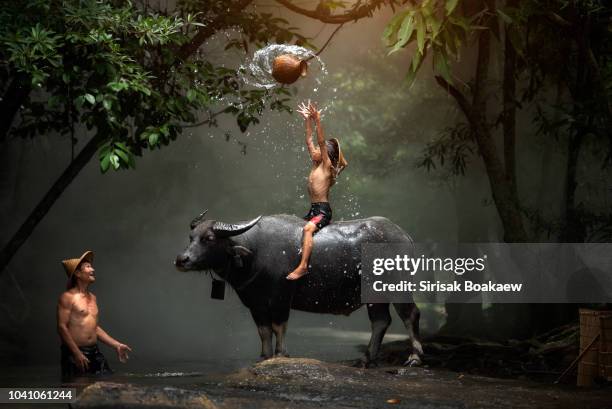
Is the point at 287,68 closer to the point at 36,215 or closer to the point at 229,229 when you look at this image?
the point at 229,229

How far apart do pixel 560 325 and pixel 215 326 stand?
994 cm

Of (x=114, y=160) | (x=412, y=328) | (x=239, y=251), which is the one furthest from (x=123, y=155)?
(x=412, y=328)

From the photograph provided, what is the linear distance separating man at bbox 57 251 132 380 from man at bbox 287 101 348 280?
204cm

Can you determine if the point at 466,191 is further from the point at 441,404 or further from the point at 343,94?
the point at 441,404

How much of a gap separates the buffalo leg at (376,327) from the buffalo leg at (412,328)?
0.59 ft

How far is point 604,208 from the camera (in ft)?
53.7

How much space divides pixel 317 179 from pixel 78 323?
9.05 feet

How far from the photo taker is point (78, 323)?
7543 millimetres

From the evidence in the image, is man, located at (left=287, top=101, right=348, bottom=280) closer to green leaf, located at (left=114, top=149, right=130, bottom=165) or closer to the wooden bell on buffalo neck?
the wooden bell on buffalo neck

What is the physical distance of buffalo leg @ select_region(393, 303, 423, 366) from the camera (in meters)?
8.88

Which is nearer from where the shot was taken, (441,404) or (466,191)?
(441,404)

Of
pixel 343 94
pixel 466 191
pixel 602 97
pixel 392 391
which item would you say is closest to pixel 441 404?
pixel 392 391

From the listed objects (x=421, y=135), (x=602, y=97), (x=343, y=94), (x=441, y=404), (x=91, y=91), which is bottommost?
(x=441, y=404)

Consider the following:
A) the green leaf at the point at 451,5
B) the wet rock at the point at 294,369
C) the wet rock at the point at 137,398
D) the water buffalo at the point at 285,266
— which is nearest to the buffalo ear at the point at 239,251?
the water buffalo at the point at 285,266
